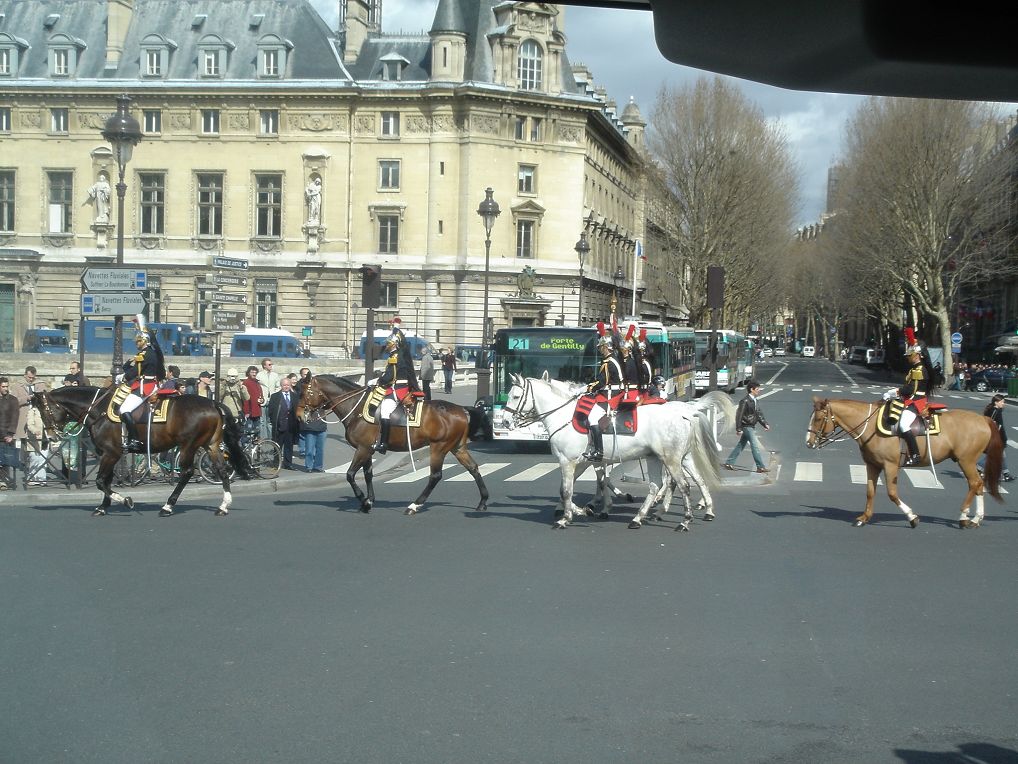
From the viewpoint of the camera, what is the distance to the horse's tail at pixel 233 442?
57.1ft

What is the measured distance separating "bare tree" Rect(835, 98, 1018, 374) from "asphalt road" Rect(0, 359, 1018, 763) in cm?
4308

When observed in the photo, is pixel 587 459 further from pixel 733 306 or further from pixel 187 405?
pixel 733 306

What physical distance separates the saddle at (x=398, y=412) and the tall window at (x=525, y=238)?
48.2m

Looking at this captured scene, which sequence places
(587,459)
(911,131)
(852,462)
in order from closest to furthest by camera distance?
(587,459)
(852,462)
(911,131)

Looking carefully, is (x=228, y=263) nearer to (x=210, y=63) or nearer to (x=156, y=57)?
(x=210, y=63)

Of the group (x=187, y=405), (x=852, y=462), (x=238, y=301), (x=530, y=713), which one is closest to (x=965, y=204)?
(x=852, y=462)

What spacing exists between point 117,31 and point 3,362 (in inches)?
1288

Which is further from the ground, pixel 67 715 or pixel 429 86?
pixel 429 86

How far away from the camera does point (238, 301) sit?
2112 cm

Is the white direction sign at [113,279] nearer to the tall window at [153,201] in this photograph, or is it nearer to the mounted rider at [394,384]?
the mounted rider at [394,384]

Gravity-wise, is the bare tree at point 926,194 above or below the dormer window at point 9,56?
below

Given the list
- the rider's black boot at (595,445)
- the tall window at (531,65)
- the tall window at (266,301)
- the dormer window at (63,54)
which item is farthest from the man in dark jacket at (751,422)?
the dormer window at (63,54)

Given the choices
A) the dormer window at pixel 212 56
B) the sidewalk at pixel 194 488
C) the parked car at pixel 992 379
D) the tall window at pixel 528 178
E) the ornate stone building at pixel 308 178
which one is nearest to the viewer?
the sidewalk at pixel 194 488

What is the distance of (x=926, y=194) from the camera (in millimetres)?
56906
